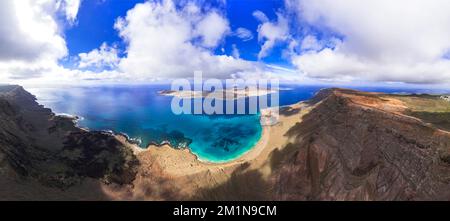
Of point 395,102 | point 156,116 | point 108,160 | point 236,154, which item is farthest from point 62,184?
point 156,116

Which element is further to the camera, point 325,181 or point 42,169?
point 42,169

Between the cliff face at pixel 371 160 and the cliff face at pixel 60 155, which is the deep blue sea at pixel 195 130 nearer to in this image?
the cliff face at pixel 60 155

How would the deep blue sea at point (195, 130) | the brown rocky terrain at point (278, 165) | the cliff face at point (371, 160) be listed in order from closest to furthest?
the cliff face at point (371, 160) < the brown rocky terrain at point (278, 165) < the deep blue sea at point (195, 130)

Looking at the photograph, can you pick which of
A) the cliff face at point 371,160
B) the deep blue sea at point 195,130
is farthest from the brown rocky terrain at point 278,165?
the deep blue sea at point 195,130

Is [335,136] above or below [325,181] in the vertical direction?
above

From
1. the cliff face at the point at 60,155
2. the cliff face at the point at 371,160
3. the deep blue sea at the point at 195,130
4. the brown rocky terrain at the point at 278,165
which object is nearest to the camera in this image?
the cliff face at the point at 371,160

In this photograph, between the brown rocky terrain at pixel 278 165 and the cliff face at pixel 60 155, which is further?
the cliff face at pixel 60 155

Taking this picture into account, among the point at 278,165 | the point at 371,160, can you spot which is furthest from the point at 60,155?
the point at 371,160

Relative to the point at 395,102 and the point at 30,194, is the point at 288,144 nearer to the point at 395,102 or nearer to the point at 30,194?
the point at 395,102
